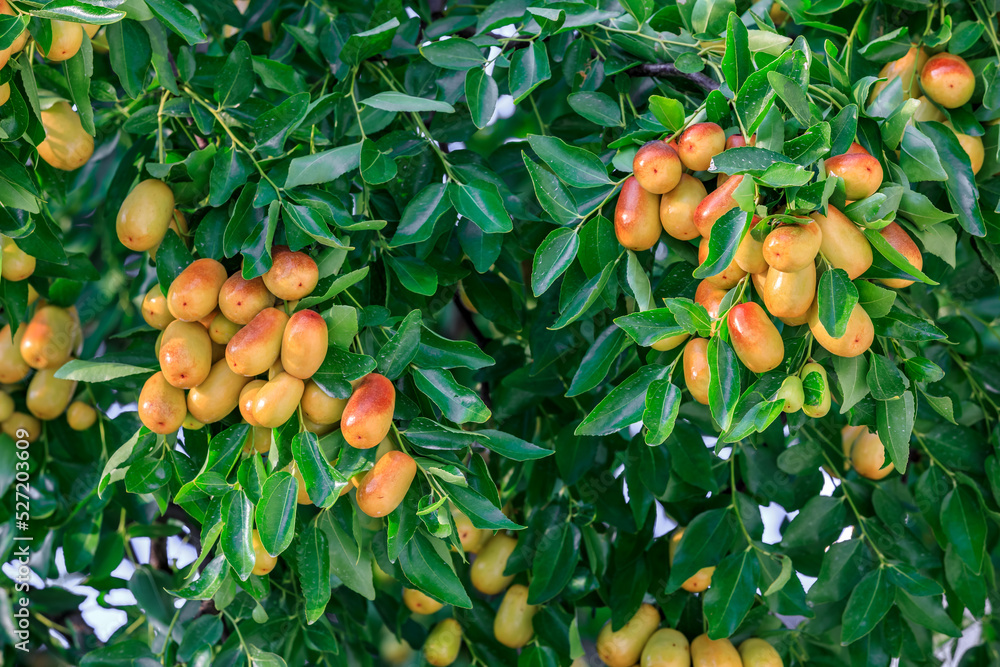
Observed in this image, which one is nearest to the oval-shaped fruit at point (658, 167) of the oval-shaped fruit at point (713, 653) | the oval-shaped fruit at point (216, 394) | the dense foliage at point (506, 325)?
the dense foliage at point (506, 325)

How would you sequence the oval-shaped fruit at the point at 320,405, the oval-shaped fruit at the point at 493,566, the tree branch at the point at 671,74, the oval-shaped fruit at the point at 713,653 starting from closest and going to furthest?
1. the oval-shaped fruit at the point at 320,405
2. the tree branch at the point at 671,74
3. the oval-shaped fruit at the point at 713,653
4. the oval-shaped fruit at the point at 493,566

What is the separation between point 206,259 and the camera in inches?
27.1

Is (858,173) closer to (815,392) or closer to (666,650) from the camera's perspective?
(815,392)

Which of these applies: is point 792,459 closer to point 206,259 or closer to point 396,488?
point 396,488

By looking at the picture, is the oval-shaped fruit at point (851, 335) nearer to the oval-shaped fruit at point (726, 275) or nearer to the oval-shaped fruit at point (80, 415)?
the oval-shaped fruit at point (726, 275)

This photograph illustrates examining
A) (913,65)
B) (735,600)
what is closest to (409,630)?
(735,600)

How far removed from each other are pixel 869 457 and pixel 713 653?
302mm

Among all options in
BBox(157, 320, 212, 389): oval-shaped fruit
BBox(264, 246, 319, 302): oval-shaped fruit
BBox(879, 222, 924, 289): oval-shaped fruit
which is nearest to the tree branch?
BBox(879, 222, 924, 289): oval-shaped fruit

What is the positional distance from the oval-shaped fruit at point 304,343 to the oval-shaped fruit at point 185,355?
8cm

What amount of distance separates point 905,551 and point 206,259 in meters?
0.75

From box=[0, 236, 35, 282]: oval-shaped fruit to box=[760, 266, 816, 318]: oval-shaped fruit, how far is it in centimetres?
69

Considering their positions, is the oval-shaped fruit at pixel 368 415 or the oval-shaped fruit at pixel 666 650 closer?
the oval-shaped fruit at pixel 368 415

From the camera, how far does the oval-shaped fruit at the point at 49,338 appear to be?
978 millimetres

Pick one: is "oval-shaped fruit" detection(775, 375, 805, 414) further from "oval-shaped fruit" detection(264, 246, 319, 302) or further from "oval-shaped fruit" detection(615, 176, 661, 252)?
"oval-shaped fruit" detection(264, 246, 319, 302)
